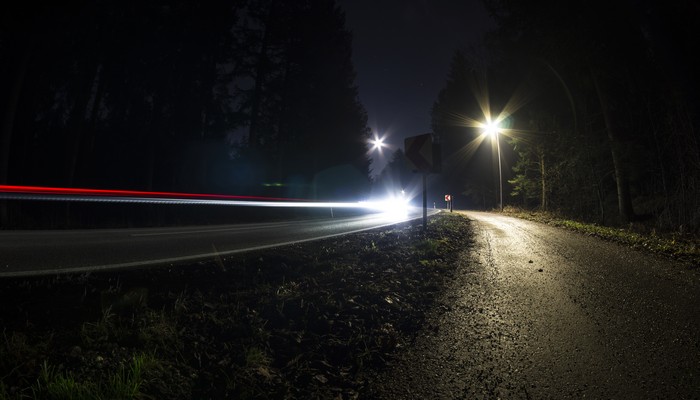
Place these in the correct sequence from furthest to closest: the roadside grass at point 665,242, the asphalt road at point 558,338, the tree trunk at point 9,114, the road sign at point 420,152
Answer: the tree trunk at point 9,114 → the road sign at point 420,152 → the roadside grass at point 665,242 → the asphalt road at point 558,338

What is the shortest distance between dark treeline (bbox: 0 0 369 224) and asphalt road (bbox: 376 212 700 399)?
49.2 feet

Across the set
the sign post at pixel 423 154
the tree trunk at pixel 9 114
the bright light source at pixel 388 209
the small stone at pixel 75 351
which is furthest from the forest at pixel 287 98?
the small stone at pixel 75 351

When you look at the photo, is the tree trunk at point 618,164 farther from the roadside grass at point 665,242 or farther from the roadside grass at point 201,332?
the roadside grass at point 201,332

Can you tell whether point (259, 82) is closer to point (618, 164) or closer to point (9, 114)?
point (9, 114)

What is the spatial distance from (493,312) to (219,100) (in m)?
19.2

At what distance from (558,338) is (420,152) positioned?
5940 millimetres

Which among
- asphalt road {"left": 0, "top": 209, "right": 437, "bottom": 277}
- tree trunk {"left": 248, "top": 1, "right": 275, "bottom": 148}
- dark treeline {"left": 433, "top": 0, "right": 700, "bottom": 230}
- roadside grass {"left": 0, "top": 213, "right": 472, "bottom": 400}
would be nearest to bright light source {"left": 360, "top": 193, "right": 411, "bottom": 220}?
tree trunk {"left": 248, "top": 1, "right": 275, "bottom": 148}

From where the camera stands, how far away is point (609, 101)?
15.2 meters

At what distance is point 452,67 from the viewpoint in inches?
1779

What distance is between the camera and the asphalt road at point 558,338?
8.68 feet

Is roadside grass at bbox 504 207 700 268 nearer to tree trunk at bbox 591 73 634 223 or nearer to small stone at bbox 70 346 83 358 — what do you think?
tree trunk at bbox 591 73 634 223

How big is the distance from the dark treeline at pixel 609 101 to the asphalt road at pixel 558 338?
678 cm

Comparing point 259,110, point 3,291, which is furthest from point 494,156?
point 3,291

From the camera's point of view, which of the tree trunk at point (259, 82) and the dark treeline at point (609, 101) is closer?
the dark treeline at point (609, 101)
